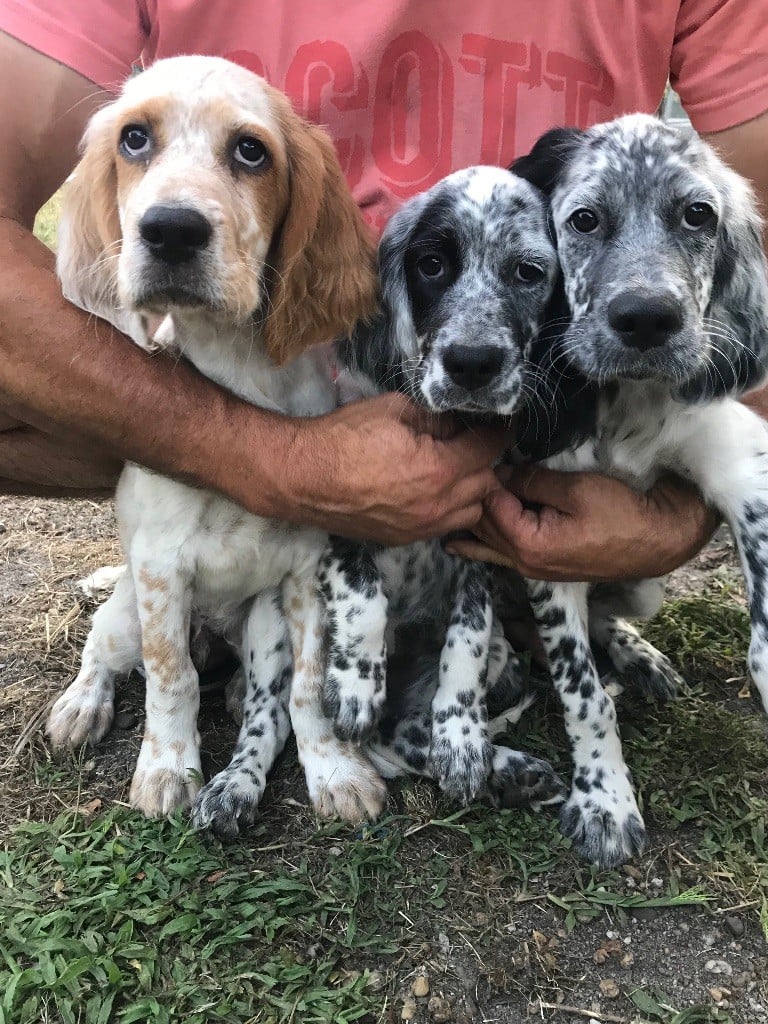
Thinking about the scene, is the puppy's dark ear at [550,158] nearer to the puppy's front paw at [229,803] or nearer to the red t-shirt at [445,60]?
the red t-shirt at [445,60]

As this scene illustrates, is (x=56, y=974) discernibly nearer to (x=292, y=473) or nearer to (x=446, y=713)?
(x=446, y=713)

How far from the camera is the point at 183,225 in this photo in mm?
1747

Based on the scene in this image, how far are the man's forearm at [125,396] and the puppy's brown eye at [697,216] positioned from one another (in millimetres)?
1127

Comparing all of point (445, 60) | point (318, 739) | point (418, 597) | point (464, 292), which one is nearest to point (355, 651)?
point (318, 739)

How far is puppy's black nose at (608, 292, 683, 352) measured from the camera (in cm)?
178

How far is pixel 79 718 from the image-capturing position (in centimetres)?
254

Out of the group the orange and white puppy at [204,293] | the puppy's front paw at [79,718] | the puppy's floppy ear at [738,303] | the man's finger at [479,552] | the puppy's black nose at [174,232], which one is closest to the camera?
the puppy's black nose at [174,232]

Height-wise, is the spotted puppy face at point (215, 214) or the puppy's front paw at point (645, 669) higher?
the spotted puppy face at point (215, 214)

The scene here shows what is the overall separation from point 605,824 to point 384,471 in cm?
109

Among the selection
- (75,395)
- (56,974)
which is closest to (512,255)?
(75,395)

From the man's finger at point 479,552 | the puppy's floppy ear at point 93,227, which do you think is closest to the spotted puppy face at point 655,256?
the man's finger at point 479,552

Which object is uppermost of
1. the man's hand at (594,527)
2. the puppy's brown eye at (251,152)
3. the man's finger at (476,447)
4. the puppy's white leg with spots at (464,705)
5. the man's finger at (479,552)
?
the puppy's brown eye at (251,152)

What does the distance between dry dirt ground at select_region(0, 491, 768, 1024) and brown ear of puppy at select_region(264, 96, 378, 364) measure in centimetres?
129

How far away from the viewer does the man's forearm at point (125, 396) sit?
2.16m
